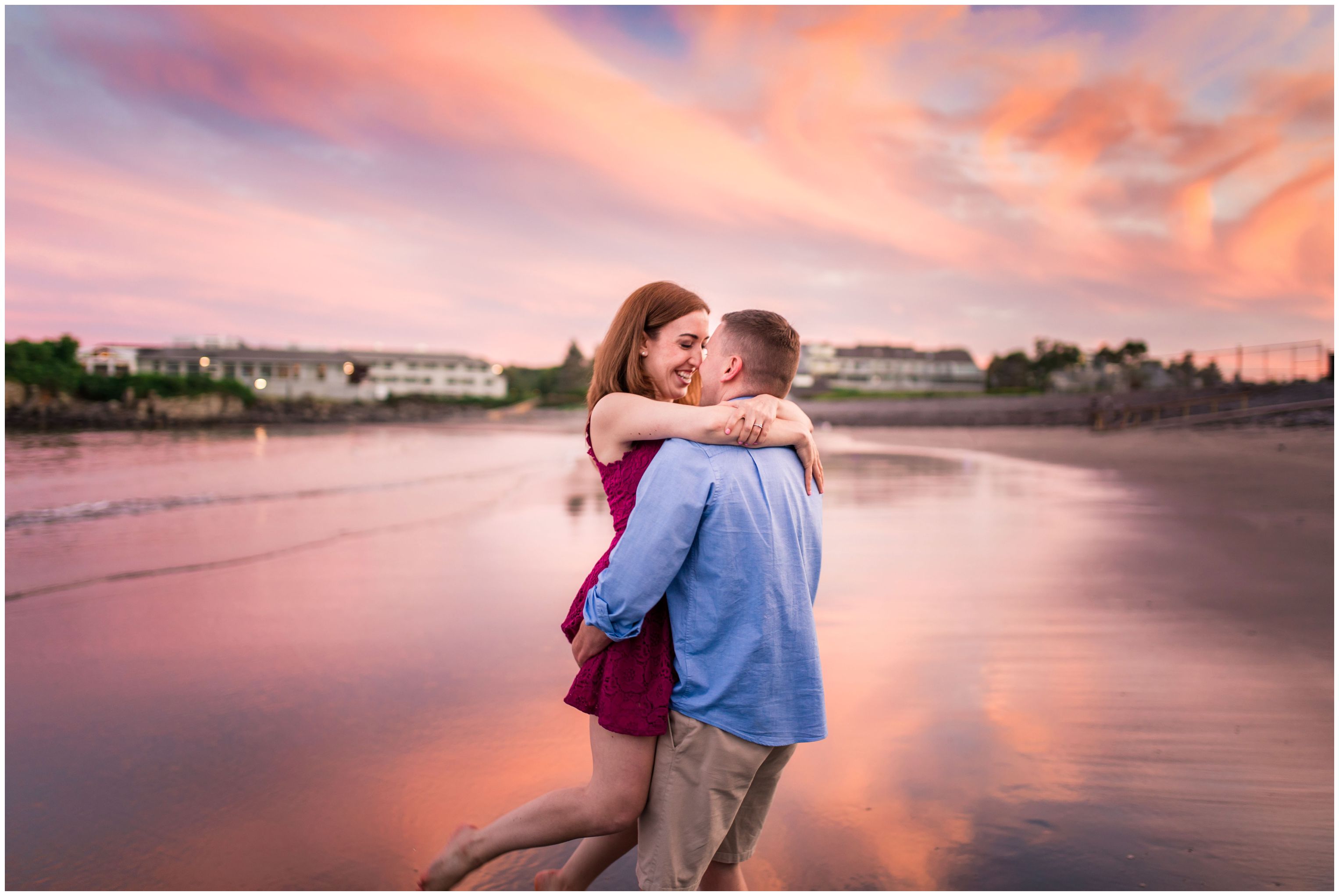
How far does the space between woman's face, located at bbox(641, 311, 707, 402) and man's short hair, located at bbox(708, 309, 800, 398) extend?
136mm

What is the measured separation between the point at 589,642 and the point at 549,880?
3.36ft

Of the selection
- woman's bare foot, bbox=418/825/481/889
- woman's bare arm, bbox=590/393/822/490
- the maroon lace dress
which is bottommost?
woman's bare foot, bbox=418/825/481/889

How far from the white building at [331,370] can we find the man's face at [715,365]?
79000mm

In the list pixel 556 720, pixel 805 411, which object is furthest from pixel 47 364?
pixel 556 720

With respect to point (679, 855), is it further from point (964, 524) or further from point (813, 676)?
point (964, 524)

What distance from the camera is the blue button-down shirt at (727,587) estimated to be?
1.62 metres

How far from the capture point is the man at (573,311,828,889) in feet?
5.35

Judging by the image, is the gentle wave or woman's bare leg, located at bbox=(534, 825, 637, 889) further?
the gentle wave

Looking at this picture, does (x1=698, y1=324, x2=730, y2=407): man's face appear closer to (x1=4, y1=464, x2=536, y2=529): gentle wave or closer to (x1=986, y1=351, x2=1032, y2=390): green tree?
(x1=4, y1=464, x2=536, y2=529): gentle wave

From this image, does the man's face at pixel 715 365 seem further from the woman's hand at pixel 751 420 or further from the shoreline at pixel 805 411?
the shoreline at pixel 805 411

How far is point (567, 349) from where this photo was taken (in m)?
96.8

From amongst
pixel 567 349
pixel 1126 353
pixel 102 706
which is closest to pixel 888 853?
pixel 102 706

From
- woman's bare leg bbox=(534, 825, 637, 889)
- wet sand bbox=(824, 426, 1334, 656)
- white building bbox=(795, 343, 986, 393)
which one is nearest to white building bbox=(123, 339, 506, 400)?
white building bbox=(795, 343, 986, 393)

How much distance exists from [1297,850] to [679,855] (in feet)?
7.35
